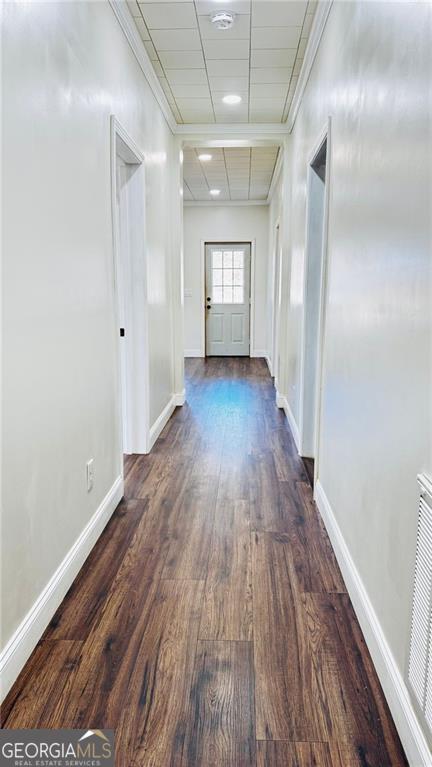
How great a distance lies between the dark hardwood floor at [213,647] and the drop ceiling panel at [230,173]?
4124 mm

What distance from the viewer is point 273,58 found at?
3439mm

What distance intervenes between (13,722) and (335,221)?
2.36 meters

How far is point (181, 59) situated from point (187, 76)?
0.98 feet

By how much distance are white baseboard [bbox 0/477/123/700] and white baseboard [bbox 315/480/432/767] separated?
44.0 inches

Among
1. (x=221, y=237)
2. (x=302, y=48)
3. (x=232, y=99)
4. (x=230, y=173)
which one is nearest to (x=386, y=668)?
(x=302, y=48)

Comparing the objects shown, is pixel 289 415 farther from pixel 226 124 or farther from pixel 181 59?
pixel 181 59

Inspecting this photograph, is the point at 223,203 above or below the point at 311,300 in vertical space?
above

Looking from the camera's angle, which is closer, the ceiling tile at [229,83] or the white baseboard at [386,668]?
the white baseboard at [386,668]

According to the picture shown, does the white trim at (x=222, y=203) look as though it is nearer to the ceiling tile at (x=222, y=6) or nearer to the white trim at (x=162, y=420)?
the white trim at (x=162, y=420)

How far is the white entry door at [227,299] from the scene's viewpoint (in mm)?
9078

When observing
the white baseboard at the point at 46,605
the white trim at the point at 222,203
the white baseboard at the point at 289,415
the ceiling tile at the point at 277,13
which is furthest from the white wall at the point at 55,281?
the white trim at the point at 222,203

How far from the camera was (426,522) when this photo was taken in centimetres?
118

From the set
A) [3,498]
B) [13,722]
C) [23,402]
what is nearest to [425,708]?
[13,722]

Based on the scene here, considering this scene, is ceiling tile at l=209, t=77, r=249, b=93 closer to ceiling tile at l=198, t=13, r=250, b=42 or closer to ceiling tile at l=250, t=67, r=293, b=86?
ceiling tile at l=250, t=67, r=293, b=86
